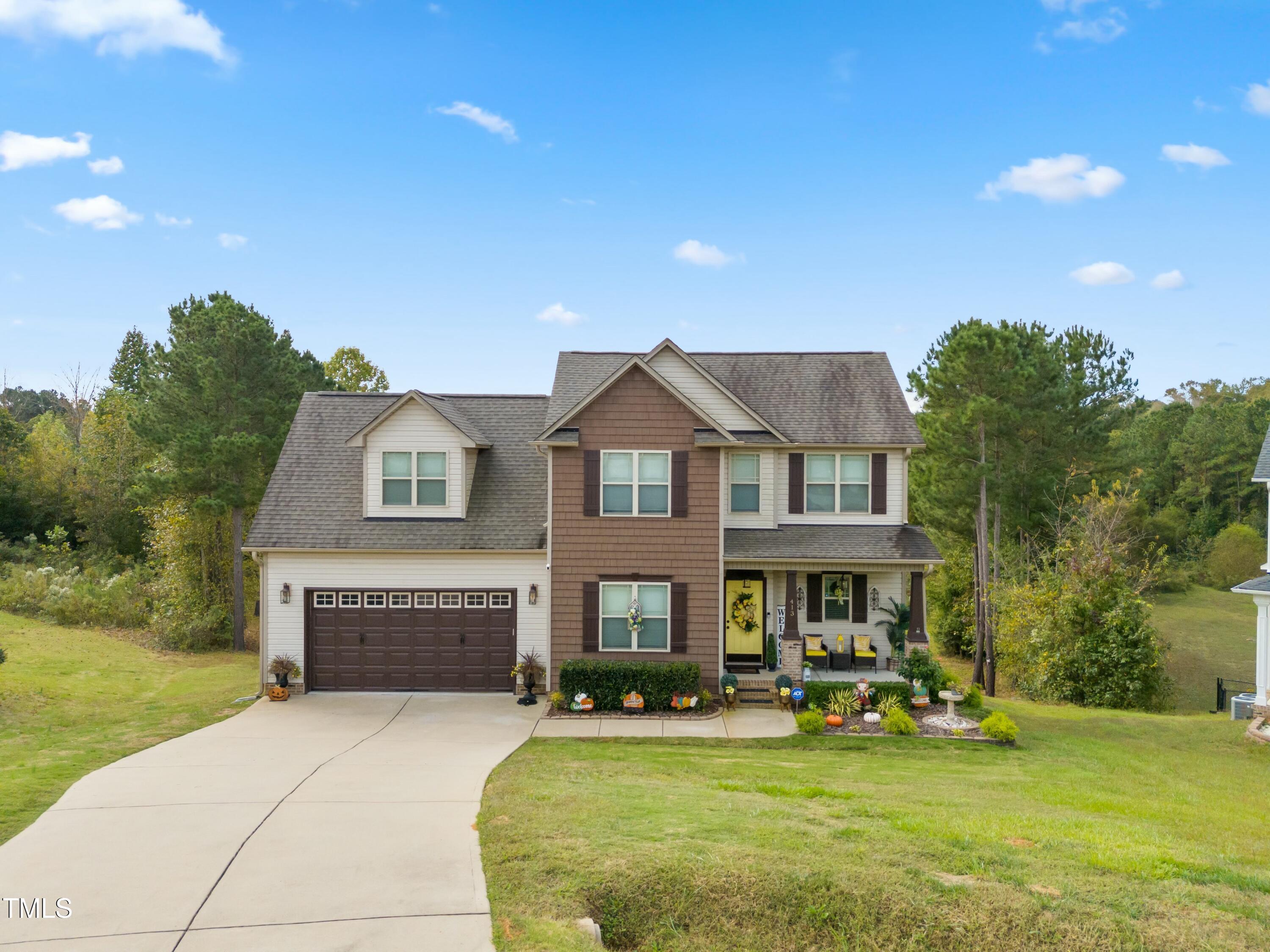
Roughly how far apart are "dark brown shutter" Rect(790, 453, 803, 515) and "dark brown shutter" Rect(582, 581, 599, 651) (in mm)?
5160

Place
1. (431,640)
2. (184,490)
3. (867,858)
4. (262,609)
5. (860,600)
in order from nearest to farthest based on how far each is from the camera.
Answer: (867,858) → (262,609) → (431,640) → (860,600) → (184,490)

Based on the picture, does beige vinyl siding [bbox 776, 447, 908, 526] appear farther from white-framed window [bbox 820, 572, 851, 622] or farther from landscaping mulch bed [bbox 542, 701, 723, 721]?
landscaping mulch bed [bbox 542, 701, 723, 721]

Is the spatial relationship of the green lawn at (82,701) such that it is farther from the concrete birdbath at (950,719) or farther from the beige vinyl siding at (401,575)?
the concrete birdbath at (950,719)

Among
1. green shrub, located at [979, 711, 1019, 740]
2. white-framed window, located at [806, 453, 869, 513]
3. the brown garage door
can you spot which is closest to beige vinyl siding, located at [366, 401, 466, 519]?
the brown garage door

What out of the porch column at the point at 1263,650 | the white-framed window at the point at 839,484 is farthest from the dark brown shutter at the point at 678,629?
the porch column at the point at 1263,650

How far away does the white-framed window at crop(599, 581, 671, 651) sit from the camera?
1695 cm

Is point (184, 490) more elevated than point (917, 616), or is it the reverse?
point (184, 490)

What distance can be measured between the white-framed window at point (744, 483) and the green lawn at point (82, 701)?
38.2 ft

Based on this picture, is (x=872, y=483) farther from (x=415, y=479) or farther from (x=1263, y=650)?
(x=415, y=479)

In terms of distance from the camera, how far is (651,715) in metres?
16.2

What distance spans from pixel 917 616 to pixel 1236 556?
33619mm

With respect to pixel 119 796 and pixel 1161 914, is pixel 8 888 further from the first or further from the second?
pixel 1161 914

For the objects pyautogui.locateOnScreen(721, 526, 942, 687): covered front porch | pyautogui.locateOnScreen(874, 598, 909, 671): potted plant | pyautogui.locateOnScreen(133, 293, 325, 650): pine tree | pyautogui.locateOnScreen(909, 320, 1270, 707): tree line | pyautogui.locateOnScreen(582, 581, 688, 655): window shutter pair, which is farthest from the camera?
pyautogui.locateOnScreen(133, 293, 325, 650): pine tree

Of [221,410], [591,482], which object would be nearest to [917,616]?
[591,482]
